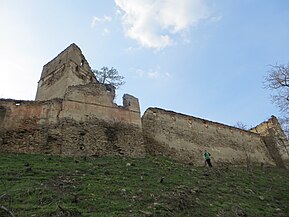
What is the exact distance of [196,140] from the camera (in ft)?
57.8

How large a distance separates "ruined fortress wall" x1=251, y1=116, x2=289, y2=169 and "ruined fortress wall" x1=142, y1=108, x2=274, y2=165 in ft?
1.68

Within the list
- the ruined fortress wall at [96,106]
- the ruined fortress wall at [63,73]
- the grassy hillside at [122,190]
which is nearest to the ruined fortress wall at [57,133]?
the ruined fortress wall at [96,106]

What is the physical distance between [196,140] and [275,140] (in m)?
7.34

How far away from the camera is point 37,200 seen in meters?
6.93

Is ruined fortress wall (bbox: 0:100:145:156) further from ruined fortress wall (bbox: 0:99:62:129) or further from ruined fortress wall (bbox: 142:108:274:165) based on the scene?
ruined fortress wall (bbox: 142:108:274:165)

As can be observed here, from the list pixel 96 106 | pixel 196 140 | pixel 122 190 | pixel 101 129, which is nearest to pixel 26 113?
pixel 96 106

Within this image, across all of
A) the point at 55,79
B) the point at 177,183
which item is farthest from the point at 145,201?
the point at 55,79

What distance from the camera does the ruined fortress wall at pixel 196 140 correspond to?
52.6 ft

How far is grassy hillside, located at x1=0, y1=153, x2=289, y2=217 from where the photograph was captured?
6785 millimetres

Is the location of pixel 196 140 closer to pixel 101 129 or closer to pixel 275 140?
pixel 101 129

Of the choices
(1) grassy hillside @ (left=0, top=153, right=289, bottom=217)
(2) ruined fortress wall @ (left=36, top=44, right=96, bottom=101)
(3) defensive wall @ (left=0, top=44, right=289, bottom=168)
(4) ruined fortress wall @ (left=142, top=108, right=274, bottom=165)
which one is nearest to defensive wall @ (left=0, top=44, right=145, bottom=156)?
(3) defensive wall @ (left=0, top=44, right=289, bottom=168)

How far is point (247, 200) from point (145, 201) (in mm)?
3814

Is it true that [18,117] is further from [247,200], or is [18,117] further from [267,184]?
[267,184]

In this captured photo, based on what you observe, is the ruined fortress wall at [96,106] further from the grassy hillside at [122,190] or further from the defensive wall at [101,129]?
the grassy hillside at [122,190]
